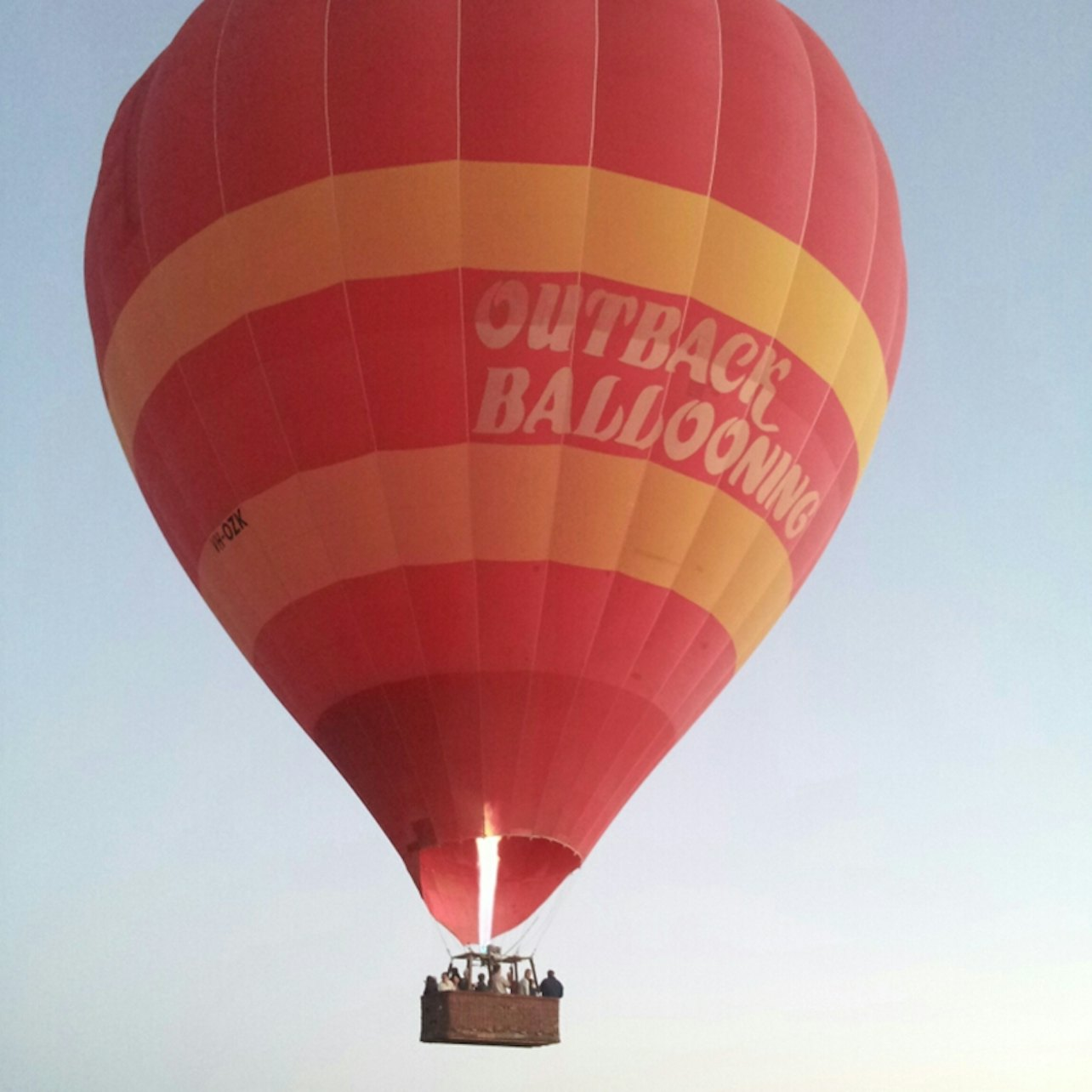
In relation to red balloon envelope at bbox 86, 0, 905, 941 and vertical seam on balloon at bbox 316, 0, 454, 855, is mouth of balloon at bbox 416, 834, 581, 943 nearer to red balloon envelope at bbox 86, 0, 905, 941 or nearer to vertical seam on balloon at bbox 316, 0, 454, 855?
red balloon envelope at bbox 86, 0, 905, 941

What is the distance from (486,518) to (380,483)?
25.2 inches

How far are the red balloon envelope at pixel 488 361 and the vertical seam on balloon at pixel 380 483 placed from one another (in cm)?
2

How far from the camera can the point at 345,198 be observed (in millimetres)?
9586

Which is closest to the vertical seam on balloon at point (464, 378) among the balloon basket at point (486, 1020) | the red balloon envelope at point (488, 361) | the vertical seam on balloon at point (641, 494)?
the red balloon envelope at point (488, 361)

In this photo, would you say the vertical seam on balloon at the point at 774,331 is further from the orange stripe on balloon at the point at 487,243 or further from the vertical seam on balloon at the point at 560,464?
the vertical seam on balloon at the point at 560,464

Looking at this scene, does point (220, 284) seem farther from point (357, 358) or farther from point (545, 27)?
point (545, 27)

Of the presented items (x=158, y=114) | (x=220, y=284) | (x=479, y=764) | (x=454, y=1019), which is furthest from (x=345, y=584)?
(x=158, y=114)

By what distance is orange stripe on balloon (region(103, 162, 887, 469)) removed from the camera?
9477mm

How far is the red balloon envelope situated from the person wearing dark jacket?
40 cm

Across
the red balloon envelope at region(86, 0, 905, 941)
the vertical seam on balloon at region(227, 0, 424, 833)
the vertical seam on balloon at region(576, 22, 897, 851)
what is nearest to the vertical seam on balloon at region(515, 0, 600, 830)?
the red balloon envelope at region(86, 0, 905, 941)

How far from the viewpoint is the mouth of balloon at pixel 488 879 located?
31.8 feet

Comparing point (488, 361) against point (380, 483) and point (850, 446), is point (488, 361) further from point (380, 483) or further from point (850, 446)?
point (850, 446)

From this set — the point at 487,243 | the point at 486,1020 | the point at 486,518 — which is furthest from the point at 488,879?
the point at 487,243

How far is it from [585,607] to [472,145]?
8.90 ft
